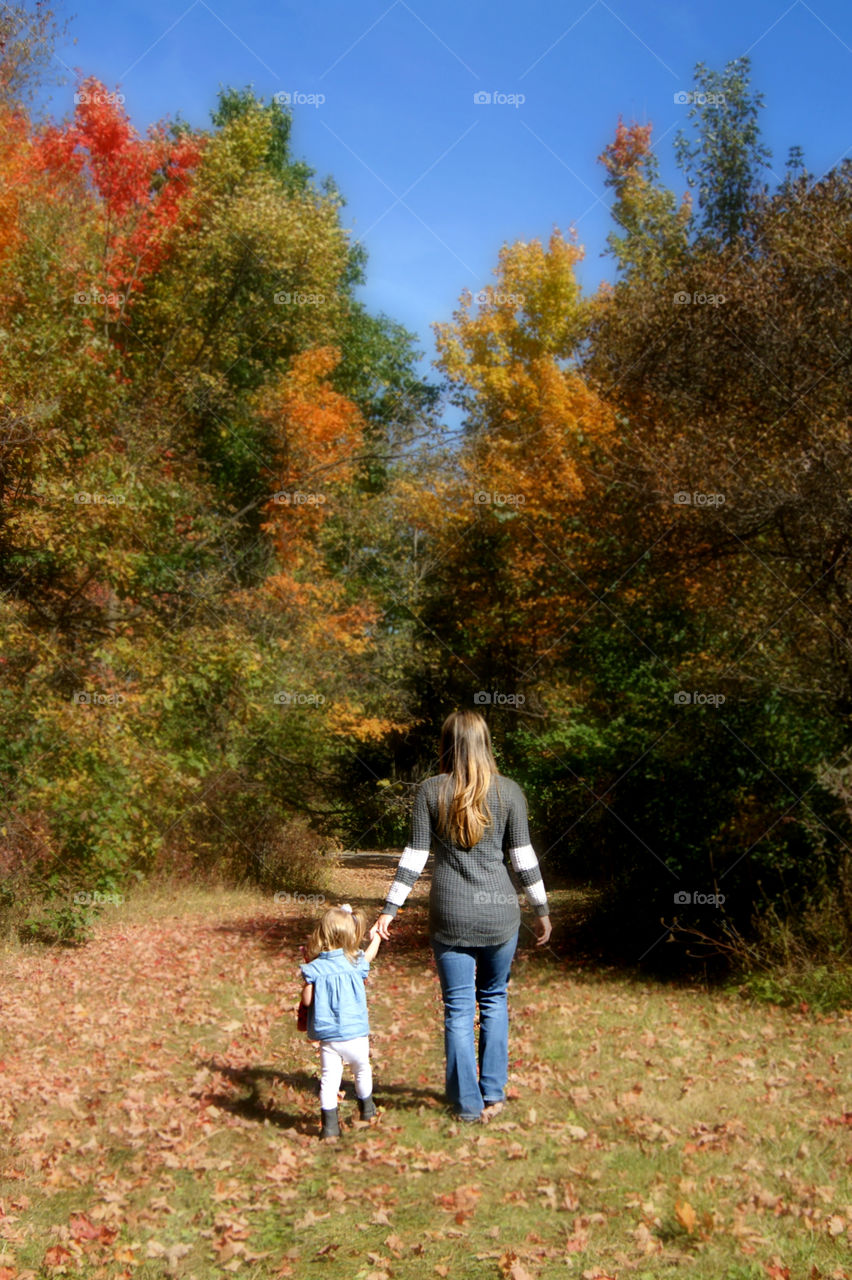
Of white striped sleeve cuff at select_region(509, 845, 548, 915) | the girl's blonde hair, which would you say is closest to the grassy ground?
the girl's blonde hair

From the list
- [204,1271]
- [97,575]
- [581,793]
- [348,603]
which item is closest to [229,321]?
[348,603]

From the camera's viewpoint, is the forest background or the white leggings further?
the forest background

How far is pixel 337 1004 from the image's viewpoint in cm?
608

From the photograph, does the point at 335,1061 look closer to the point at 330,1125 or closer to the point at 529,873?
the point at 330,1125

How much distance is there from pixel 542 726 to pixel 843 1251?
13.9 m

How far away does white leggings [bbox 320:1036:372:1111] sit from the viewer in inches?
236

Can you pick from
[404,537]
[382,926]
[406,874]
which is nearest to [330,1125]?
[382,926]

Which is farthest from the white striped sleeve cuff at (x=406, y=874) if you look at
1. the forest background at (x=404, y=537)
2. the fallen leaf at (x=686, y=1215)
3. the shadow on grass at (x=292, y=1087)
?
the forest background at (x=404, y=537)

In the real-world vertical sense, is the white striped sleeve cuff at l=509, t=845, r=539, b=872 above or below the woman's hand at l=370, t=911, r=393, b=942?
above

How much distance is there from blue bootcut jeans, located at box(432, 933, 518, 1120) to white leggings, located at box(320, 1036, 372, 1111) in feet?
A: 1.51

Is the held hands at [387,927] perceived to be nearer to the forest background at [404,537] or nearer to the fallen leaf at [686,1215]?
the fallen leaf at [686,1215]

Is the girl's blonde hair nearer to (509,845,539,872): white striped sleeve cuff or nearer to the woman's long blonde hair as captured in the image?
the woman's long blonde hair

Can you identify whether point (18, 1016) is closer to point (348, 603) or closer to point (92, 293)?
point (92, 293)

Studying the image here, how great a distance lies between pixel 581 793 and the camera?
541 inches
